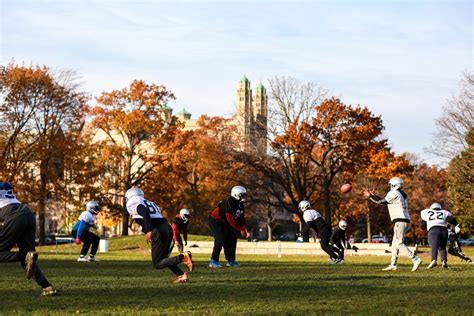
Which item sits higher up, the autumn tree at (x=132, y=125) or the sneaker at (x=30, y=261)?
the autumn tree at (x=132, y=125)

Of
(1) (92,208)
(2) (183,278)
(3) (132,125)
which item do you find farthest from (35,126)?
(2) (183,278)

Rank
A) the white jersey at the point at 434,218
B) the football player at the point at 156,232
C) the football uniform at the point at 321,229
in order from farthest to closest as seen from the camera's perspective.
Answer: the football uniform at the point at 321,229 → the white jersey at the point at 434,218 → the football player at the point at 156,232

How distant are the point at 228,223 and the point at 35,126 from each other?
117 feet

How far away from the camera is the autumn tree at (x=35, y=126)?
173 feet

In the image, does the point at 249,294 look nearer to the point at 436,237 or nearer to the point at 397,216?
the point at 397,216

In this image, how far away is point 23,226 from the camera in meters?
12.5

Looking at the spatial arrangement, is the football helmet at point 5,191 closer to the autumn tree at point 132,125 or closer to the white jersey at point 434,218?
the white jersey at point 434,218

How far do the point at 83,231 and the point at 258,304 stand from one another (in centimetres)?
1674

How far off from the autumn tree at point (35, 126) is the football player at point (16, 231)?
3955 centimetres

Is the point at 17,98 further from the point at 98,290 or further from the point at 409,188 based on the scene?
the point at 409,188

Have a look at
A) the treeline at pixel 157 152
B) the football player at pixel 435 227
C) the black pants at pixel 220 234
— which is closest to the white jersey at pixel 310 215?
the black pants at pixel 220 234

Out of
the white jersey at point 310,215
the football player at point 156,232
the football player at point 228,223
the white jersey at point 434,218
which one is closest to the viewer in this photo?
the football player at point 156,232

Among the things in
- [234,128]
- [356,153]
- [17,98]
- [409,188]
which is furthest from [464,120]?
[409,188]

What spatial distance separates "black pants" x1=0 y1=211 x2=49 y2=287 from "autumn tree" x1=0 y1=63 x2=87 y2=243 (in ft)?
130
